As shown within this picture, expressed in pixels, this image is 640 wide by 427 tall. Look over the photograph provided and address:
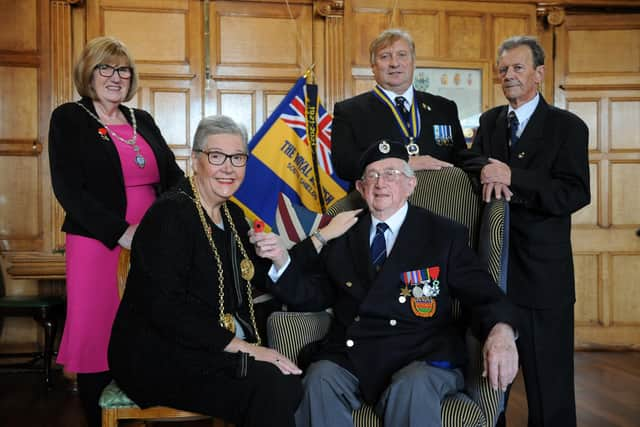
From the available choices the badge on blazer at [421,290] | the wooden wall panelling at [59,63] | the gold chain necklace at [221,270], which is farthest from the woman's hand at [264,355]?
the wooden wall panelling at [59,63]

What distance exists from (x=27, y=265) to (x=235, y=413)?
2685mm

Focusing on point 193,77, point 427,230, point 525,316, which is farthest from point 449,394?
point 193,77

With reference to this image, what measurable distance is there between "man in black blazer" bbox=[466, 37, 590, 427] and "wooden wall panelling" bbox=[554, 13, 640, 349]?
8.87 ft

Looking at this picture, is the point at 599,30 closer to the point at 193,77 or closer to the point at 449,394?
the point at 193,77

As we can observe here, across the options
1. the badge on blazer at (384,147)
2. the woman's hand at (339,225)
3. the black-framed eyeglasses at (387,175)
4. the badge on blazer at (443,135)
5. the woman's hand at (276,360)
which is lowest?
the woman's hand at (276,360)

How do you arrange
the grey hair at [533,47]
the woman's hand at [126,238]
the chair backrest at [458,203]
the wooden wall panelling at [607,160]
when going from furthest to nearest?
the wooden wall panelling at [607,160] < the grey hair at [533,47] < the woman's hand at [126,238] < the chair backrest at [458,203]

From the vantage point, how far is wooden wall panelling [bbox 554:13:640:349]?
4.88 m

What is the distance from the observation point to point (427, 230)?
6.71 ft

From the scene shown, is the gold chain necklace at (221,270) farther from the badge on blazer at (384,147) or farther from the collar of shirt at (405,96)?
the collar of shirt at (405,96)

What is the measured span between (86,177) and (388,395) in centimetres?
134

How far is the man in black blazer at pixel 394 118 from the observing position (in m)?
2.64

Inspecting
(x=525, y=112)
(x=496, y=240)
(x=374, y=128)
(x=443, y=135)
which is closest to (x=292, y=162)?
(x=374, y=128)

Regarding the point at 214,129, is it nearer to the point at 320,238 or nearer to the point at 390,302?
the point at 320,238

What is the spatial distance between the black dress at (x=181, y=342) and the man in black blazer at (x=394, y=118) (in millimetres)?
927
